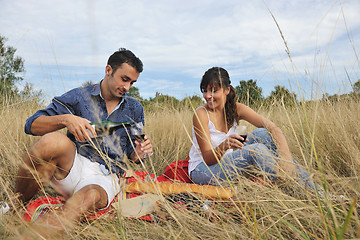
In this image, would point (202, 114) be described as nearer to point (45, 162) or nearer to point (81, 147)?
point (81, 147)

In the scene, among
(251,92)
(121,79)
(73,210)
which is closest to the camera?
(73,210)

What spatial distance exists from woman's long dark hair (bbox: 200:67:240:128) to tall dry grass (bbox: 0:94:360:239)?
1.83 ft

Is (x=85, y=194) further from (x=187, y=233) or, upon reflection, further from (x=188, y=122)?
(x=188, y=122)

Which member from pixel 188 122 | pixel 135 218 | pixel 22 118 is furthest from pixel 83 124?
pixel 188 122

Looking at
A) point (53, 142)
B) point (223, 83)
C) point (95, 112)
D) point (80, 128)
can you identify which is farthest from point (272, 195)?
point (95, 112)

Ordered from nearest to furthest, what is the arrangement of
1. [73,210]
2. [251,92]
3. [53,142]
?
[73,210], [53,142], [251,92]

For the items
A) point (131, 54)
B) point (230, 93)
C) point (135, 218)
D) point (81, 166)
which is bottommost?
point (135, 218)

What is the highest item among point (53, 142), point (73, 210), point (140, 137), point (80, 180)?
point (53, 142)

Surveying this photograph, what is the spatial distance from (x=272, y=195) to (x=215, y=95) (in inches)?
55.2

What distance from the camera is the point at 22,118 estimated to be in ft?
12.0

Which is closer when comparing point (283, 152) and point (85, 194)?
point (85, 194)

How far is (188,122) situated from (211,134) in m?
1.70

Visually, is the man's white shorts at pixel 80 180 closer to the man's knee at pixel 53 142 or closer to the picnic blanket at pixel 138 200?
the picnic blanket at pixel 138 200

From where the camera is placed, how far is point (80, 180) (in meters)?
2.27
